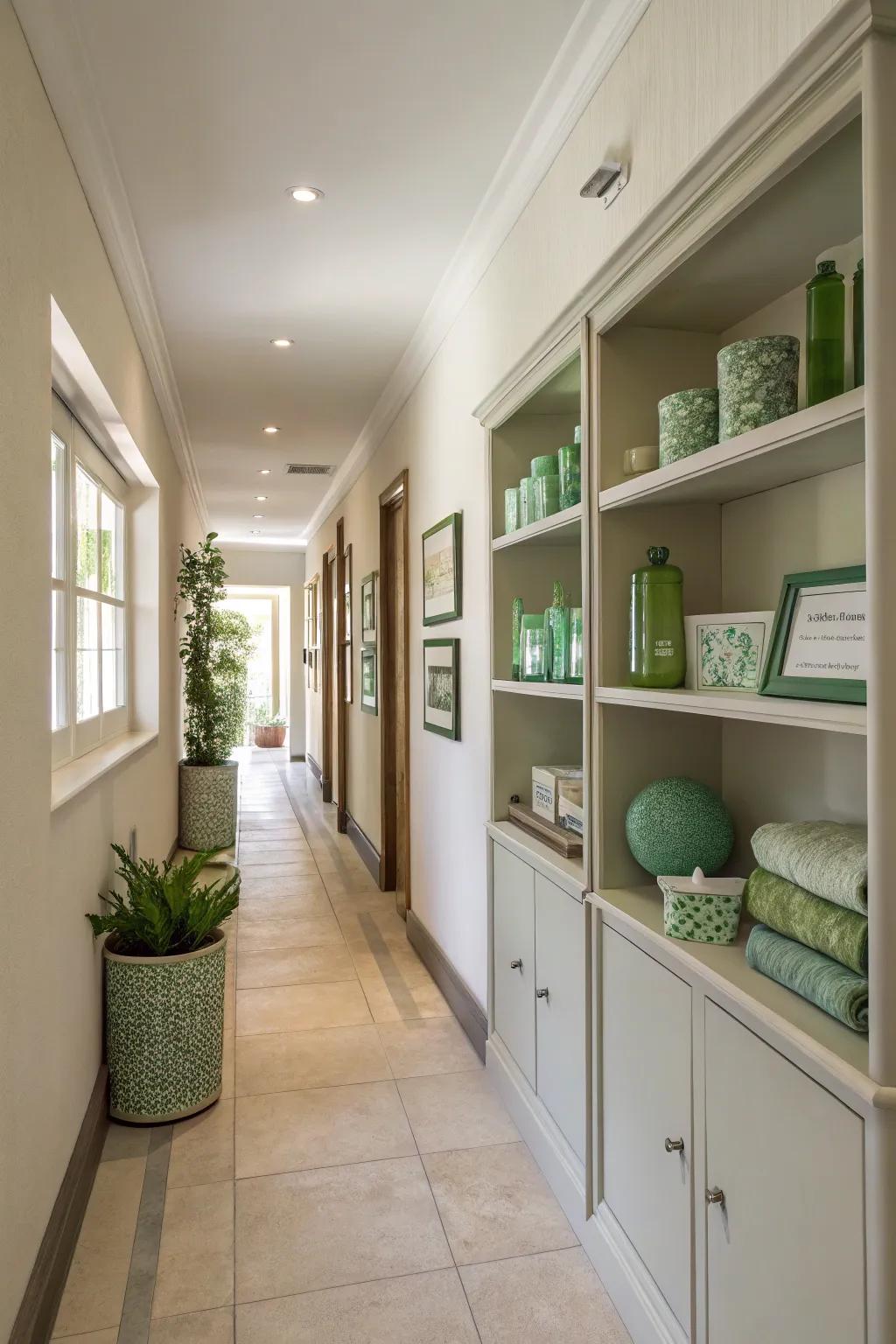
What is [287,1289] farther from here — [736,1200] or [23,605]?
[23,605]

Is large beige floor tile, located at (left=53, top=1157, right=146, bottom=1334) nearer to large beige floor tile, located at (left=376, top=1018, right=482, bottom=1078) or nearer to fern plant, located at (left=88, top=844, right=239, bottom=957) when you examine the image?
fern plant, located at (left=88, top=844, right=239, bottom=957)

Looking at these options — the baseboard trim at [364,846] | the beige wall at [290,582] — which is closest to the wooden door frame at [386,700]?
the baseboard trim at [364,846]

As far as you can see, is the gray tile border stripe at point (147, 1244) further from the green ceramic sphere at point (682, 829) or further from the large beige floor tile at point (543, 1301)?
the green ceramic sphere at point (682, 829)

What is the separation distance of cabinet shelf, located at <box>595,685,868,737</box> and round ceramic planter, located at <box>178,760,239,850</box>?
4435 millimetres

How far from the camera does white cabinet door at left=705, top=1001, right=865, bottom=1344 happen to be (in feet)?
3.60

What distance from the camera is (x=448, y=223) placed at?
2775 millimetres

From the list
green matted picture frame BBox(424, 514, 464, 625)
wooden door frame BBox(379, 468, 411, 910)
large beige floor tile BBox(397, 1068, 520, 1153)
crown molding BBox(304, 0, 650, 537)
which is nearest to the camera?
crown molding BBox(304, 0, 650, 537)

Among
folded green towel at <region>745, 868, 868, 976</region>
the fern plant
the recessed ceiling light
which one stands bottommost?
the fern plant

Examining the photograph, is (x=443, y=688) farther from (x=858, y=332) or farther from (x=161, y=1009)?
(x=858, y=332)

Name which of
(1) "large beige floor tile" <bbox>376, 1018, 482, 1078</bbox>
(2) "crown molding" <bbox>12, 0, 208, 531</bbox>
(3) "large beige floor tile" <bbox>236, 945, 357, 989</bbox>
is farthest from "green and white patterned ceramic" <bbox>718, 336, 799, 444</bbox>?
(3) "large beige floor tile" <bbox>236, 945, 357, 989</bbox>

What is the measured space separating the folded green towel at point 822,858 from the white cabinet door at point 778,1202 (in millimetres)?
238

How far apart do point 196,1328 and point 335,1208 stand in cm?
45

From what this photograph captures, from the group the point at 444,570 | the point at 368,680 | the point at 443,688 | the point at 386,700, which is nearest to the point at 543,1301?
the point at 443,688

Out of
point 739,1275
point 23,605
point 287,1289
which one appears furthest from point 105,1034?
point 739,1275
